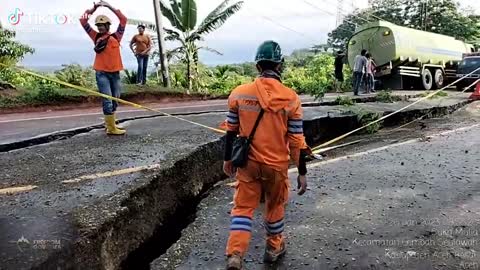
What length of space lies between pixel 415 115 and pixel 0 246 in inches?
407

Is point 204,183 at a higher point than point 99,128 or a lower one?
lower

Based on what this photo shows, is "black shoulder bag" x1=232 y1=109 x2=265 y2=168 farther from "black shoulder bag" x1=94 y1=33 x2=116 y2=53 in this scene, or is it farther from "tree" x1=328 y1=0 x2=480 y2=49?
"tree" x1=328 y1=0 x2=480 y2=49

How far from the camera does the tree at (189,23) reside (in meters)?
17.1

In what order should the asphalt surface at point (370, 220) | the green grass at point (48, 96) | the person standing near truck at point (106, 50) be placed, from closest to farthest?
1. the asphalt surface at point (370, 220)
2. the person standing near truck at point (106, 50)
3. the green grass at point (48, 96)

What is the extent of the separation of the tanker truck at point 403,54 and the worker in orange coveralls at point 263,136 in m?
18.2

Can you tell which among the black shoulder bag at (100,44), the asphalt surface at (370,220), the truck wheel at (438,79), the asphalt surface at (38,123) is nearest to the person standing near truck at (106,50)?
the black shoulder bag at (100,44)

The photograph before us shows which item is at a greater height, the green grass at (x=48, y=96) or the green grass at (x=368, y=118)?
the green grass at (x=48, y=96)

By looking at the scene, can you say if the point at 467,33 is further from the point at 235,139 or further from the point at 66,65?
the point at 235,139

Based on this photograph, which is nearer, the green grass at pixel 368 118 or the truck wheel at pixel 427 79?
the green grass at pixel 368 118

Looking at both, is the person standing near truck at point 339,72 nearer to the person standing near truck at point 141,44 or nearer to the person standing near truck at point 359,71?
the person standing near truck at point 359,71

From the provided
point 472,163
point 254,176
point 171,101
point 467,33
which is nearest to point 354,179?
point 472,163

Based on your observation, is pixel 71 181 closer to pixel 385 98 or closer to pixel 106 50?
pixel 106 50

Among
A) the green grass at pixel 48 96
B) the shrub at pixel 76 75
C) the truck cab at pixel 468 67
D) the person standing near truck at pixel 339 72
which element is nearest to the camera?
the green grass at pixel 48 96

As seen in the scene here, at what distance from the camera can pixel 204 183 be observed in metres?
6.11
